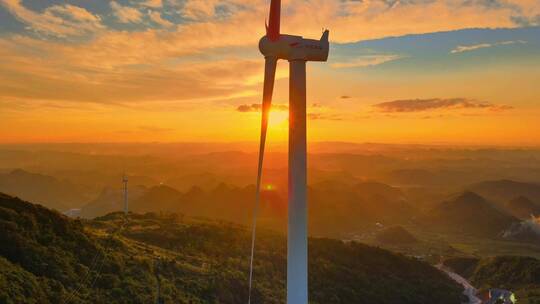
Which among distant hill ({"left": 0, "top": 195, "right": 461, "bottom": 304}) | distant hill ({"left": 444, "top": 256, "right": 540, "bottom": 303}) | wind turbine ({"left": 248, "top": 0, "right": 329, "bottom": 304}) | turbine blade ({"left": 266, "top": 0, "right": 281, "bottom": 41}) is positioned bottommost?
distant hill ({"left": 444, "top": 256, "right": 540, "bottom": 303})

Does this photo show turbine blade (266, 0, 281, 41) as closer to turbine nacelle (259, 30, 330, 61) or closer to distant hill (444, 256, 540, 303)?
turbine nacelle (259, 30, 330, 61)

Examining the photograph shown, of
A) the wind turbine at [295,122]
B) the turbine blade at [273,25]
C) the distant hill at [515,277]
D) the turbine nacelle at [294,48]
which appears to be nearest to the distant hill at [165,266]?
the wind turbine at [295,122]

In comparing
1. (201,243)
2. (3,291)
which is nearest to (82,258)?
(3,291)

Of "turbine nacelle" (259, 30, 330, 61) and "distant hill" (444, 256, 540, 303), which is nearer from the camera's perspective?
"turbine nacelle" (259, 30, 330, 61)

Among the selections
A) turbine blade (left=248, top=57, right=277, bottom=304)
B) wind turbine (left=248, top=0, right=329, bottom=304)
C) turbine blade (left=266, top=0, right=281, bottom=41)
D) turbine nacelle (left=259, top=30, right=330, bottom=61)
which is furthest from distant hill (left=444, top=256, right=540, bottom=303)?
turbine blade (left=266, top=0, right=281, bottom=41)

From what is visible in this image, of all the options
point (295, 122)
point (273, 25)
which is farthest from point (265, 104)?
point (273, 25)

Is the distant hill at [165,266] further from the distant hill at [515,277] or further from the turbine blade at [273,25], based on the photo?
the distant hill at [515,277]
